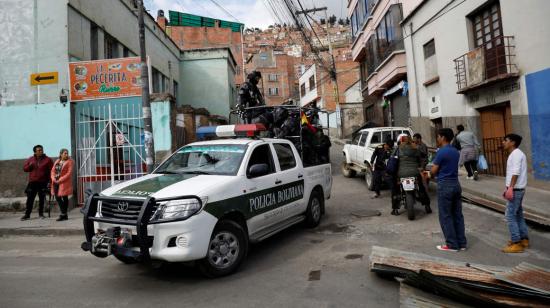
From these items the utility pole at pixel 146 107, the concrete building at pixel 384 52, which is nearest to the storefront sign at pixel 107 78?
the utility pole at pixel 146 107

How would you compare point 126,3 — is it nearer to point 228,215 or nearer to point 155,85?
point 155,85

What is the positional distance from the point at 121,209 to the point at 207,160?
1.47 metres

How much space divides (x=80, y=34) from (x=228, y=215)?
904 centimetres

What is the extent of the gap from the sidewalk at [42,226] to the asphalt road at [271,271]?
0.37 metres

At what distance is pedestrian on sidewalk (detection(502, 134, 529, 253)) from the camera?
5105mm

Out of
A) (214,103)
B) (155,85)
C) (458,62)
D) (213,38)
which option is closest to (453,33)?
(458,62)

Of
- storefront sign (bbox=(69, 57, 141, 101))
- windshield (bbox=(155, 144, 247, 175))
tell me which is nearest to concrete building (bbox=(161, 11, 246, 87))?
storefront sign (bbox=(69, 57, 141, 101))

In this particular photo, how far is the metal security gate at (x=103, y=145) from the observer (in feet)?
32.6

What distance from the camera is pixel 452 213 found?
532 cm

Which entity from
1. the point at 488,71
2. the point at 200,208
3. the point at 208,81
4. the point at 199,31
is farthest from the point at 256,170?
the point at 199,31

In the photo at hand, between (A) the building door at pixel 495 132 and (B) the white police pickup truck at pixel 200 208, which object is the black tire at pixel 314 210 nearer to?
(B) the white police pickup truck at pixel 200 208

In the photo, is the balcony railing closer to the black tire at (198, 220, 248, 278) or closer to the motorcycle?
the motorcycle

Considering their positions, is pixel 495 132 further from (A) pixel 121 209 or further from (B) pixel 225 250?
(A) pixel 121 209

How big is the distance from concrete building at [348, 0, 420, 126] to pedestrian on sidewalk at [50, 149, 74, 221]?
14.3 meters
